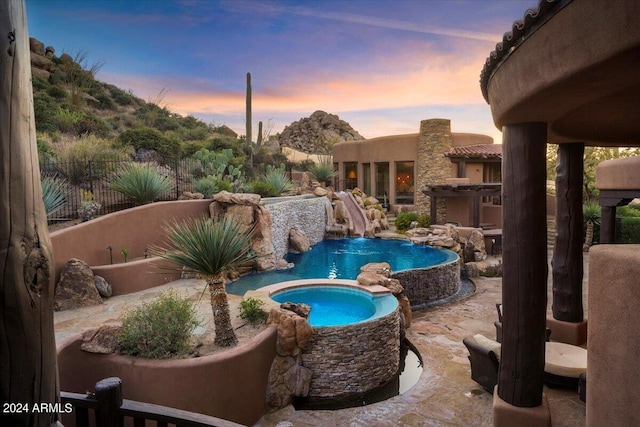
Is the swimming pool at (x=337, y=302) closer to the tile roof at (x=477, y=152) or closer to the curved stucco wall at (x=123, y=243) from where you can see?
the curved stucco wall at (x=123, y=243)

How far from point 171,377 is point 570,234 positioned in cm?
667

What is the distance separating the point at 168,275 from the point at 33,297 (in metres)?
8.88

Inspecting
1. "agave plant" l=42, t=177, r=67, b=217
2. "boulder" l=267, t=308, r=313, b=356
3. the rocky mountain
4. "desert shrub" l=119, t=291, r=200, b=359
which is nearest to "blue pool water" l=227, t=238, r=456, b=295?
"boulder" l=267, t=308, r=313, b=356

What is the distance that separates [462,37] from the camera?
14.9m

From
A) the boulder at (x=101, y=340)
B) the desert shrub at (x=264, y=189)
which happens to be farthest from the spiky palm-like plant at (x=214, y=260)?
the desert shrub at (x=264, y=189)

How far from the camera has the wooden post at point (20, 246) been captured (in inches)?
55.3

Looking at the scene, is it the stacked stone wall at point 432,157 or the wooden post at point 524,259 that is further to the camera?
the stacked stone wall at point 432,157

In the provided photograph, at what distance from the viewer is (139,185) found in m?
11.5

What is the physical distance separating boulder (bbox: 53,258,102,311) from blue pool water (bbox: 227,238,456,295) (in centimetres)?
322

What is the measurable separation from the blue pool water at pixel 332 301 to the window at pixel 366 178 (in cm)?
1770

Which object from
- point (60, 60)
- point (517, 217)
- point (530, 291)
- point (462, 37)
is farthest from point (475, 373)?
point (60, 60)

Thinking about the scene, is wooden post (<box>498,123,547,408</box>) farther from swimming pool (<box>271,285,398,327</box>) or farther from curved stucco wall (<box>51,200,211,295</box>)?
curved stucco wall (<box>51,200,211,295</box>)

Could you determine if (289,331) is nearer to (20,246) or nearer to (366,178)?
(20,246)

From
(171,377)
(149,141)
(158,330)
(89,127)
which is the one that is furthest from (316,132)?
(171,377)
